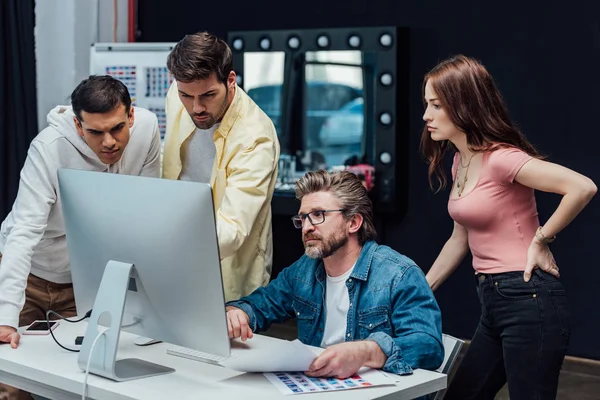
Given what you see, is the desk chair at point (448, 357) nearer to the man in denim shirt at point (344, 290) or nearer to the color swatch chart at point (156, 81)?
the man in denim shirt at point (344, 290)

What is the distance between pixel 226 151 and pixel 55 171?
19.9 inches

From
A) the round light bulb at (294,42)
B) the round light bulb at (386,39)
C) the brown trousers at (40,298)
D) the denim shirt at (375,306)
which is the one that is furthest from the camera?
the round light bulb at (294,42)

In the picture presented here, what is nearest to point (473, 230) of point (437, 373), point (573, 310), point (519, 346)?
point (519, 346)

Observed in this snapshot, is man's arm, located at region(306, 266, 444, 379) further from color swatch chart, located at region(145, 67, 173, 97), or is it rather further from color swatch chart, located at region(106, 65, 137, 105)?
color swatch chart, located at region(106, 65, 137, 105)

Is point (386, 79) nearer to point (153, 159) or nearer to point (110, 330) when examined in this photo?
point (153, 159)

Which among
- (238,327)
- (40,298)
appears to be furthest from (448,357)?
(40,298)

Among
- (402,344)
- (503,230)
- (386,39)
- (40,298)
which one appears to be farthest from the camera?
(386,39)

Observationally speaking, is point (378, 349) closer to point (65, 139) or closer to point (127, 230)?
point (127, 230)

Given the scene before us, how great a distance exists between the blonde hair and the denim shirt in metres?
0.05

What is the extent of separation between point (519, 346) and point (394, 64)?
260 cm

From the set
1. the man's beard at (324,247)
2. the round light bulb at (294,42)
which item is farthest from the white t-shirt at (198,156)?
the round light bulb at (294,42)

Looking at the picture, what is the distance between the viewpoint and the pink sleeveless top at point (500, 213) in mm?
2607

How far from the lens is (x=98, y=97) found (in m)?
2.57

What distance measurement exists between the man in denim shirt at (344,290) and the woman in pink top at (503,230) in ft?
0.97
